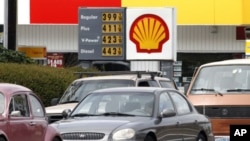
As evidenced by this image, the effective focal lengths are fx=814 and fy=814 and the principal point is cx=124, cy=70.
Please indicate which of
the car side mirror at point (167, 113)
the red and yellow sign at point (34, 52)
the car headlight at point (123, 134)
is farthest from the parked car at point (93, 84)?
the red and yellow sign at point (34, 52)

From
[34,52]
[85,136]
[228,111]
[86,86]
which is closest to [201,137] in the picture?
[228,111]

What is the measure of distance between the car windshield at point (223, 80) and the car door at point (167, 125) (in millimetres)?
2297

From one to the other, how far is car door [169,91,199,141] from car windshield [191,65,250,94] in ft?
5.10

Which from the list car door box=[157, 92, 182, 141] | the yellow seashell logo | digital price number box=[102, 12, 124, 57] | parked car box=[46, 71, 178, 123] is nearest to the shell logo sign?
the yellow seashell logo

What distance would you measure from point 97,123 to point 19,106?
1.59 m

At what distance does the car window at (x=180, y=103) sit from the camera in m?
15.6

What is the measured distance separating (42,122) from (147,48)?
50.6ft

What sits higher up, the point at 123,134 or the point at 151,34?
the point at 151,34

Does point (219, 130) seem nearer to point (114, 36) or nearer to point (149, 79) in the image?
point (149, 79)

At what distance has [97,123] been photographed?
549 inches

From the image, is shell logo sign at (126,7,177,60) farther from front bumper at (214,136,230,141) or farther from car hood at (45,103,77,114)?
front bumper at (214,136,230,141)

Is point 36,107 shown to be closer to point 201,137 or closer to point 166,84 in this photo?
point 201,137

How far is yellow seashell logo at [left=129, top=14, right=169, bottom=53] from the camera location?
28703mm

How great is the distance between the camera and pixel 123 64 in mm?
31859
